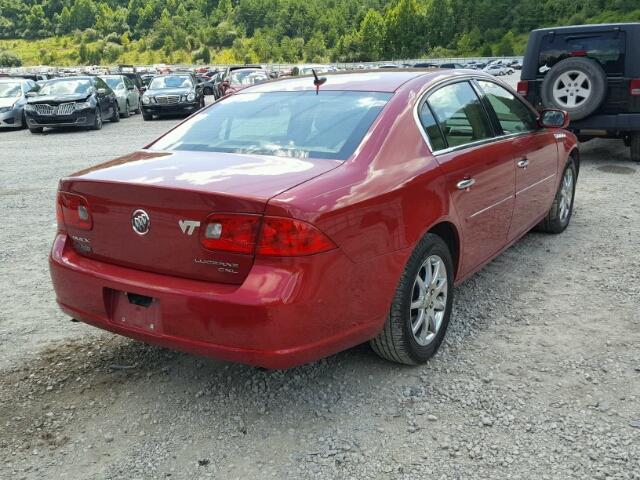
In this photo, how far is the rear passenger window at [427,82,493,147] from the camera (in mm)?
3727

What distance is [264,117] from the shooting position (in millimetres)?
3662

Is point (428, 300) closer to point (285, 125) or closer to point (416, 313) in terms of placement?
point (416, 313)

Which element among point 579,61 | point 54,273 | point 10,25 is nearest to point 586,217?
point 579,61

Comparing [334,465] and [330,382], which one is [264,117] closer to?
[330,382]

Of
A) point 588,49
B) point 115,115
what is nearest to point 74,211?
point 588,49

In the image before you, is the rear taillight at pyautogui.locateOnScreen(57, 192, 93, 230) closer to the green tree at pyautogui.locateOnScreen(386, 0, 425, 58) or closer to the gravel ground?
the gravel ground

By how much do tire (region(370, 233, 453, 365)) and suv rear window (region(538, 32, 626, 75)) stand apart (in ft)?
22.2

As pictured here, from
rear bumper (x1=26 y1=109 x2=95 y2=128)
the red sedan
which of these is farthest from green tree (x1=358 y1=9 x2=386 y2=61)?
the red sedan

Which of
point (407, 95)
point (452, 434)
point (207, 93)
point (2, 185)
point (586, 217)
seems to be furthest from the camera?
point (207, 93)

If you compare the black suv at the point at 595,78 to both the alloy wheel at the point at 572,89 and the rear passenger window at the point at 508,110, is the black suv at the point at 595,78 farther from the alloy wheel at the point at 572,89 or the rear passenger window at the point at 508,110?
the rear passenger window at the point at 508,110

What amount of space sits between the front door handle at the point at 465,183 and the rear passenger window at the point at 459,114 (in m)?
0.22

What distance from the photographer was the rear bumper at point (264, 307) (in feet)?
8.53

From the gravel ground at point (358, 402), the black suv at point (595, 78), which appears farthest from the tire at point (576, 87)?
the gravel ground at point (358, 402)

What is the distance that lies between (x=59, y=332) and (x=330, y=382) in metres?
1.82
